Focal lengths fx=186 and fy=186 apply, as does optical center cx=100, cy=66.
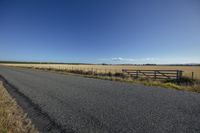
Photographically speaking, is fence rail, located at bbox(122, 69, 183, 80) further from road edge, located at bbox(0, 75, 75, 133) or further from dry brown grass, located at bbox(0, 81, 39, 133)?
dry brown grass, located at bbox(0, 81, 39, 133)

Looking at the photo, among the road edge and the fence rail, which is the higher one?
the fence rail

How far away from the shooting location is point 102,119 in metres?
5.82

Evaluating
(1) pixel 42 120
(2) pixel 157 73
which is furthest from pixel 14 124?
(2) pixel 157 73

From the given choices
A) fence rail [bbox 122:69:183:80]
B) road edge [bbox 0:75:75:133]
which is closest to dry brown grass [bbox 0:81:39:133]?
road edge [bbox 0:75:75:133]

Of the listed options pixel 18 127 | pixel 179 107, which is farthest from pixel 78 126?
pixel 179 107

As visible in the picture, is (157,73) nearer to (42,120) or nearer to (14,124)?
(42,120)

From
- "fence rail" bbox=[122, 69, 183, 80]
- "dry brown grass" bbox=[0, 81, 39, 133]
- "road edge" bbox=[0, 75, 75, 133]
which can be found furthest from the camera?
"fence rail" bbox=[122, 69, 183, 80]

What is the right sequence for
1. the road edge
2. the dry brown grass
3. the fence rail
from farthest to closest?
1. the fence rail
2. the road edge
3. the dry brown grass

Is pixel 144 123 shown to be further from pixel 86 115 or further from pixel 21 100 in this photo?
pixel 21 100

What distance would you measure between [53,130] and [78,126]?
687mm

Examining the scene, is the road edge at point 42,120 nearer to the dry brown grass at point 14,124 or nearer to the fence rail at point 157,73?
the dry brown grass at point 14,124

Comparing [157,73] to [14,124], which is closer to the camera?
[14,124]

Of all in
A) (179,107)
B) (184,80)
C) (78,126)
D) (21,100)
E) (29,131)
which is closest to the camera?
(29,131)

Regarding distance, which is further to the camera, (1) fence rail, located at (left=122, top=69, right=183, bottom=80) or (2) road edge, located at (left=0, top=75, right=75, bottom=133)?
(1) fence rail, located at (left=122, top=69, right=183, bottom=80)
